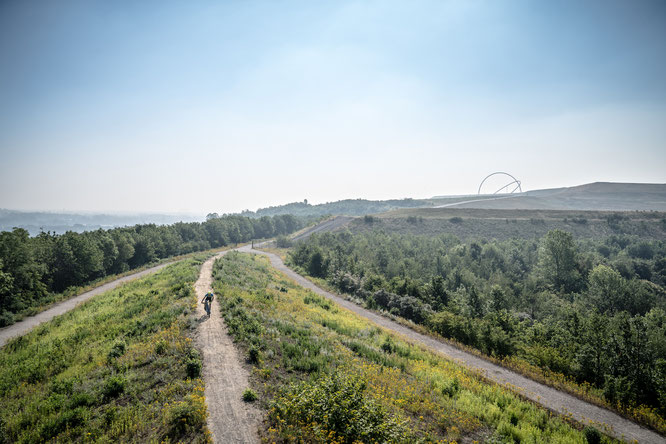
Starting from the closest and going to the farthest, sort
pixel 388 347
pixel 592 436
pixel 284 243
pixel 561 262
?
pixel 592 436 < pixel 388 347 < pixel 561 262 < pixel 284 243

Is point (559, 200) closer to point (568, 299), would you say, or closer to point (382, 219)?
point (382, 219)

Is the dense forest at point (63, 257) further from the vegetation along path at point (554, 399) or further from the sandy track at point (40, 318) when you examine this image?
the vegetation along path at point (554, 399)

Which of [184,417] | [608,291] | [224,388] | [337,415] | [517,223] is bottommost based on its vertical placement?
[608,291]

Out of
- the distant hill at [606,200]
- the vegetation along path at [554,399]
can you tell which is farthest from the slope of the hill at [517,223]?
the vegetation along path at [554,399]

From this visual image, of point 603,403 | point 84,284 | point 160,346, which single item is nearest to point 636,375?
point 603,403

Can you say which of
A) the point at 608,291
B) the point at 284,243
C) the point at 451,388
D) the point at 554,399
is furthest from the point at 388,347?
the point at 284,243

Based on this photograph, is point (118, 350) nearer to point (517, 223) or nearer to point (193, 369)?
point (193, 369)
